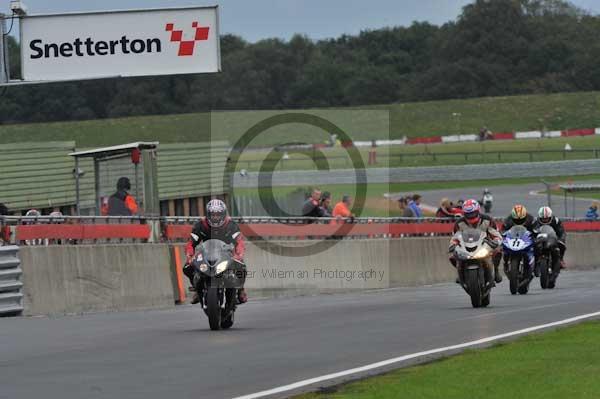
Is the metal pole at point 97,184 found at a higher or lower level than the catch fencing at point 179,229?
higher

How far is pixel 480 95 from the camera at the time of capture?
5039 inches

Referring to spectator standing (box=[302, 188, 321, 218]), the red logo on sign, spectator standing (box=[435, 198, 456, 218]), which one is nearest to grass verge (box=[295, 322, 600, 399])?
the red logo on sign

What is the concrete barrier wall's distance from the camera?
757 inches

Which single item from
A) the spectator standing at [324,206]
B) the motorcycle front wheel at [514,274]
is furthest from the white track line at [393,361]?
the spectator standing at [324,206]

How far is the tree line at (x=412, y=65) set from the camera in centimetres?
10306

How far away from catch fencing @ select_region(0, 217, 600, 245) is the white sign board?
2191 millimetres

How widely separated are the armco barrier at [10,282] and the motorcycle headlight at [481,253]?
589 centimetres

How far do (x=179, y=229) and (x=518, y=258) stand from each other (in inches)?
A: 212

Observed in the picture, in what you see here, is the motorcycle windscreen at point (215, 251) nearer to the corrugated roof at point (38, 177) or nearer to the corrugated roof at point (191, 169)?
the corrugated roof at point (38, 177)

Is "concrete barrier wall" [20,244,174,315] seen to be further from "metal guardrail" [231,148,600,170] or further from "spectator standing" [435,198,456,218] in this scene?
"metal guardrail" [231,148,600,170]

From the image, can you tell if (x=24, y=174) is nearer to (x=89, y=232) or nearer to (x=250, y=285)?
(x=250, y=285)

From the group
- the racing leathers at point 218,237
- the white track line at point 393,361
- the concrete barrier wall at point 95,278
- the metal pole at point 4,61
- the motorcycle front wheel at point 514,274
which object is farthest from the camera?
the motorcycle front wheel at point 514,274

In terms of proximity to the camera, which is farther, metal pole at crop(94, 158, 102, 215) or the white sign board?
metal pole at crop(94, 158, 102, 215)

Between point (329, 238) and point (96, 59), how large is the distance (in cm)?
751
